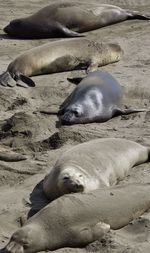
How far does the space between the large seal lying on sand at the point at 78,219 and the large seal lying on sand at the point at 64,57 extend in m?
3.65

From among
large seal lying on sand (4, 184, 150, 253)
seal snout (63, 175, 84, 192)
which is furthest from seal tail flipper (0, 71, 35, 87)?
large seal lying on sand (4, 184, 150, 253)

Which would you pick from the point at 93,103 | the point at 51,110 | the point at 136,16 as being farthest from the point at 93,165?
the point at 136,16

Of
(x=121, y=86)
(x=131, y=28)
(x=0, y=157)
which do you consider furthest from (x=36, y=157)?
(x=131, y=28)

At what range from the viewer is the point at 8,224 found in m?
4.67

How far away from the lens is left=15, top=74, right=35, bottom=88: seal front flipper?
7770 mm

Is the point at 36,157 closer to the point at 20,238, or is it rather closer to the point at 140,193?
the point at 140,193

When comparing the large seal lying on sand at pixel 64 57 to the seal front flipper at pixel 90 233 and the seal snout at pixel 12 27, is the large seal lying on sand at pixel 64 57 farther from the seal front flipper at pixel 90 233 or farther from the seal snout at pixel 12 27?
the seal front flipper at pixel 90 233

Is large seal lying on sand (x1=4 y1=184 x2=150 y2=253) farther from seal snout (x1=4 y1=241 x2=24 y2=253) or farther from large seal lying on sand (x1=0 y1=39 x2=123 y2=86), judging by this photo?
large seal lying on sand (x1=0 y1=39 x2=123 y2=86)

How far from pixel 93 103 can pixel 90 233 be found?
2672 mm

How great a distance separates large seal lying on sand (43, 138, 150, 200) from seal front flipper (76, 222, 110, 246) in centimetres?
42

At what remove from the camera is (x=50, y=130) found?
21.4 feet

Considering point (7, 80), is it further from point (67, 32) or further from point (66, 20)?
point (66, 20)

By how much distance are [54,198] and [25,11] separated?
6.86m

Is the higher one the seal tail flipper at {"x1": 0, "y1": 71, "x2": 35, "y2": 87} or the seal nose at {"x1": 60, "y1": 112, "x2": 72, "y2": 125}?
Answer: the seal nose at {"x1": 60, "y1": 112, "x2": 72, "y2": 125}
